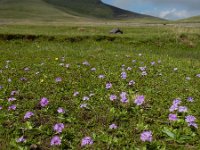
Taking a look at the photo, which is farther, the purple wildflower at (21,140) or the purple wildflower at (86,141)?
the purple wildflower at (21,140)

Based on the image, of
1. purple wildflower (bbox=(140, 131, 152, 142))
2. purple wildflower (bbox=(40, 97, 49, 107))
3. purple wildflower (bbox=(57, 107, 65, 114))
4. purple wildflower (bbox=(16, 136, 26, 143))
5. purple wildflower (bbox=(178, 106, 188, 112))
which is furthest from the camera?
purple wildflower (bbox=(40, 97, 49, 107))

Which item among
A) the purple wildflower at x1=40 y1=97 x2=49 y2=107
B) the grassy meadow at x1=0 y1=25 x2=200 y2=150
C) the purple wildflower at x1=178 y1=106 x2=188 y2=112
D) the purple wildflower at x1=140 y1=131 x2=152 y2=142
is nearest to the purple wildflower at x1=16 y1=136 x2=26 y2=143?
the grassy meadow at x1=0 y1=25 x2=200 y2=150

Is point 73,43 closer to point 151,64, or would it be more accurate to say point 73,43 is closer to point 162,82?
point 151,64

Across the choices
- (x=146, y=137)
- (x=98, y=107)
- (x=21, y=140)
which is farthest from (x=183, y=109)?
(x=21, y=140)

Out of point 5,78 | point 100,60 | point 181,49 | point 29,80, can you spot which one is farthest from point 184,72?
point 181,49

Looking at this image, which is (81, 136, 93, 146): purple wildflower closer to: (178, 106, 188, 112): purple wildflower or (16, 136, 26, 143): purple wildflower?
(16, 136, 26, 143): purple wildflower

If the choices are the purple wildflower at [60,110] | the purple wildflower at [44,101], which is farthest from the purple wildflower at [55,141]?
the purple wildflower at [44,101]

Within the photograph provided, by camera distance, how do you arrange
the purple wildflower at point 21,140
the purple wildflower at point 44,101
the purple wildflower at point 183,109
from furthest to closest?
1. the purple wildflower at point 44,101
2. the purple wildflower at point 183,109
3. the purple wildflower at point 21,140

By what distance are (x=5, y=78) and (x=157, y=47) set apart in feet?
56.2

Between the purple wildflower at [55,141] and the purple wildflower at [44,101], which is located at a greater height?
the purple wildflower at [44,101]

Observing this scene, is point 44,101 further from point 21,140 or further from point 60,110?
point 21,140

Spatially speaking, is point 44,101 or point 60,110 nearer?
point 60,110

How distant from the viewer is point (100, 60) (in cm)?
1641

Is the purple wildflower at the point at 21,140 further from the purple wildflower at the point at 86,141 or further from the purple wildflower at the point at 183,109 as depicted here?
the purple wildflower at the point at 183,109
